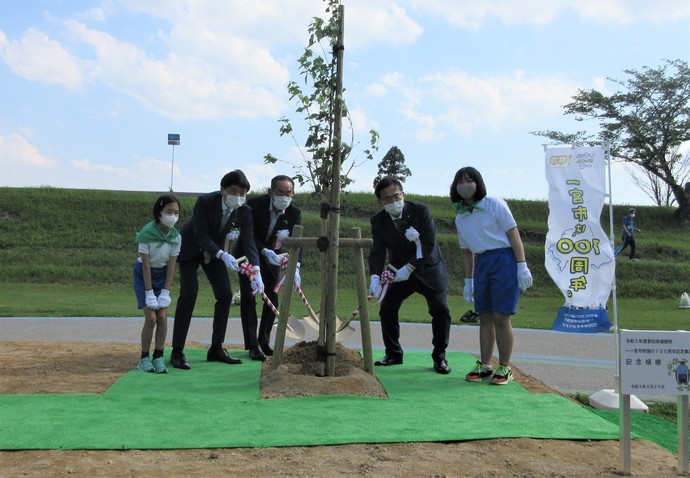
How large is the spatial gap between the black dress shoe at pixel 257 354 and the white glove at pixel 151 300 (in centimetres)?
119

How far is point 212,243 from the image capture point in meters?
6.03

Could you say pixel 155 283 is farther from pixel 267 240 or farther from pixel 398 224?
pixel 398 224

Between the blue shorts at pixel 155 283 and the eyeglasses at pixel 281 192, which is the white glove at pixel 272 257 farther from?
the blue shorts at pixel 155 283

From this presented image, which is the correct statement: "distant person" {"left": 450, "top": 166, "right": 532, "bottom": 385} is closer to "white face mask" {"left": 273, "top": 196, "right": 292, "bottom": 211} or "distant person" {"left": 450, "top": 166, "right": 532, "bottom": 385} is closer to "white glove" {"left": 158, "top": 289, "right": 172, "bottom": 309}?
"white face mask" {"left": 273, "top": 196, "right": 292, "bottom": 211}

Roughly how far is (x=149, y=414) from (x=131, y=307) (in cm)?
972

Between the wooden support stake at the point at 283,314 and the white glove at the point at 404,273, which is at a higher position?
the white glove at the point at 404,273

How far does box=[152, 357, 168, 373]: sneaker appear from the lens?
584 centimetres

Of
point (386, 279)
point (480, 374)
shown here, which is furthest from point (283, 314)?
point (480, 374)

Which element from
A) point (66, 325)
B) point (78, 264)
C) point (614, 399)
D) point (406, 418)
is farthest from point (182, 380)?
point (78, 264)

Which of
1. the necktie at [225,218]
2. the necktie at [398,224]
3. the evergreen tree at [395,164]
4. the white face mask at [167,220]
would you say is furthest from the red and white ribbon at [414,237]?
the evergreen tree at [395,164]

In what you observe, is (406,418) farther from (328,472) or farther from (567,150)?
(567,150)

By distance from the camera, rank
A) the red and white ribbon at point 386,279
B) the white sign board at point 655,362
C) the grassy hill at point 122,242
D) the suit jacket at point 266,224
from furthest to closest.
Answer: the grassy hill at point 122,242 < the suit jacket at point 266,224 < the red and white ribbon at point 386,279 < the white sign board at point 655,362

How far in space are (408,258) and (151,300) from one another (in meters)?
2.44

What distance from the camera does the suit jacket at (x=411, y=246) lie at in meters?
6.20
